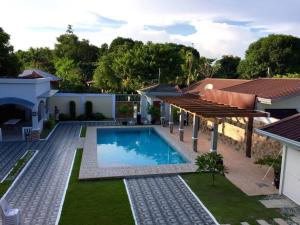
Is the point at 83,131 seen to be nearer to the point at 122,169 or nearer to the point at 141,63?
the point at 122,169

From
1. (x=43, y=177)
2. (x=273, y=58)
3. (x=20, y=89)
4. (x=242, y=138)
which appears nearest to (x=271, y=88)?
(x=242, y=138)

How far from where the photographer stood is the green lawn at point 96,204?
10.3 meters

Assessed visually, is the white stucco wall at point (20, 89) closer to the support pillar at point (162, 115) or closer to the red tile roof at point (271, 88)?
the support pillar at point (162, 115)

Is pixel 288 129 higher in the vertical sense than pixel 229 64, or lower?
lower

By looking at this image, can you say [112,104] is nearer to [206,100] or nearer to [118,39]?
[206,100]

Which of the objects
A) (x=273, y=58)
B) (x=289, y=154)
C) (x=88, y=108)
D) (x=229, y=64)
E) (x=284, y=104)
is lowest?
(x=88, y=108)

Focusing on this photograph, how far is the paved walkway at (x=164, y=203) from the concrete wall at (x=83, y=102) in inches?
774

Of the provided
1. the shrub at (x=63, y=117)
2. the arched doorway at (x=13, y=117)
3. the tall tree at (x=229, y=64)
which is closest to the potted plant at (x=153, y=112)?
the shrub at (x=63, y=117)

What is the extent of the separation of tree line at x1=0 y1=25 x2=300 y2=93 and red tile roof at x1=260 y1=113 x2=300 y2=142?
21654 millimetres

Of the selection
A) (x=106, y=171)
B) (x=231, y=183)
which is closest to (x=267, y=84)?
(x=231, y=183)

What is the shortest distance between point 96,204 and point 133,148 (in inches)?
476

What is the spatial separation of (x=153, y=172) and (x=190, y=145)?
7006 millimetres

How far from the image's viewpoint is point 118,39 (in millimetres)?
77375

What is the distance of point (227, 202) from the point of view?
1198cm
